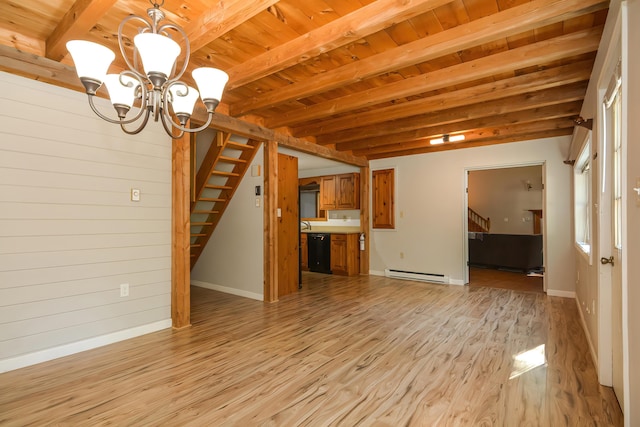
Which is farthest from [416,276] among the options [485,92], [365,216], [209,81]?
[209,81]

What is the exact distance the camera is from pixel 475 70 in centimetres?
265

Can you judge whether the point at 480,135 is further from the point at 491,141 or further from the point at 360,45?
the point at 360,45

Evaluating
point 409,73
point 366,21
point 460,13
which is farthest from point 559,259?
point 366,21

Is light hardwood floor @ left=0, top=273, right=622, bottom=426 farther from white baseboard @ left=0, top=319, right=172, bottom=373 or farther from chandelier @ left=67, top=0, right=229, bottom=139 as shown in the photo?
chandelier @ left=67, top=0, right=229, bottom=139

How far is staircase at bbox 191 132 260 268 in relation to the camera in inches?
171

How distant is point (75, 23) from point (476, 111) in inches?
149

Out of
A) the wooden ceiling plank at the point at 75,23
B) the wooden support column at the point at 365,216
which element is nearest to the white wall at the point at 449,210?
the wooden support column at the point at 365,216

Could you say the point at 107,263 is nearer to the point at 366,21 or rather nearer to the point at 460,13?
the point at 366,21

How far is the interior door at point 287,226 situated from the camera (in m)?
4.65

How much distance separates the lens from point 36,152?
2441mm

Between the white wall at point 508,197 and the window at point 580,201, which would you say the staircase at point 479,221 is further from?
the window at point 580,201

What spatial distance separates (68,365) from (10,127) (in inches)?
71.4

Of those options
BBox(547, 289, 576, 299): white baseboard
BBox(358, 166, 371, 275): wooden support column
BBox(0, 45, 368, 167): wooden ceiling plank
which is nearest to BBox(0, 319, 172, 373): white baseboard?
BBox(0, 45, 368, 167): wooden ceiling plank

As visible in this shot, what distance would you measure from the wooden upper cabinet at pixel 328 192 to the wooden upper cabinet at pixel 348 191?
0.10 m
